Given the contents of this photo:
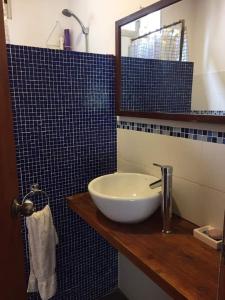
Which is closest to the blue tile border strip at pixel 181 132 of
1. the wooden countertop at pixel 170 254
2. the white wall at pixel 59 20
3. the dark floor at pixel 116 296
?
the wooden countertop at pixel 170 254

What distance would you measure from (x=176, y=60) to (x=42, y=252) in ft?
4.11

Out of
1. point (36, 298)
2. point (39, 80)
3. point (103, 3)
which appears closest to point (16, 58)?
point (39, 80)

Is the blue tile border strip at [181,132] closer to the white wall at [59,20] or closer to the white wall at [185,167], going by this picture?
the white wall at [185,167]

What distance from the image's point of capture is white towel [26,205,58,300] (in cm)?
140

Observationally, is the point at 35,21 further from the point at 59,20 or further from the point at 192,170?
the point at 192,170

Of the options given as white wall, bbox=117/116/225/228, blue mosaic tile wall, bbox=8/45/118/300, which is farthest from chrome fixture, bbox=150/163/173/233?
blue mosaic tile wall, bbox=8/45/118/300

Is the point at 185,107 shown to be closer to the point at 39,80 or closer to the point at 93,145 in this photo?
the point at 93,145

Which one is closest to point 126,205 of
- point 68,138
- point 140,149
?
point 140,149

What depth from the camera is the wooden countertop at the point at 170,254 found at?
819 millimetres

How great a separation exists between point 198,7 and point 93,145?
95 cm

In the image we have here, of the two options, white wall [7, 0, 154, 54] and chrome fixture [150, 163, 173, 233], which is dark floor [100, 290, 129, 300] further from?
white wall [7, 0, 154, 54]

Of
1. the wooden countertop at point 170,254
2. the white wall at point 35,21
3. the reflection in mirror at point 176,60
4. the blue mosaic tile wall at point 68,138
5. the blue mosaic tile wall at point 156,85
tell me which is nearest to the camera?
the wooden countertop at point 170,254

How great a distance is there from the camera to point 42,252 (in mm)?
1415

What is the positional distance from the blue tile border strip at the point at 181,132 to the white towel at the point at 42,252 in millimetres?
711
